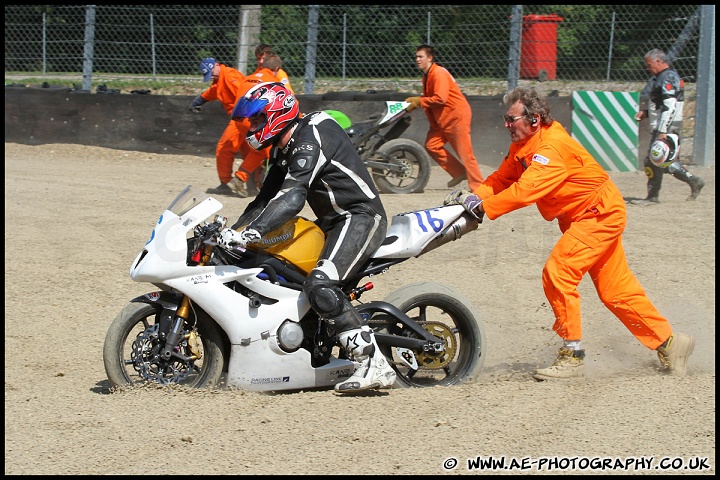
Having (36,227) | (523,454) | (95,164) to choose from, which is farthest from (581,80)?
(523,454)

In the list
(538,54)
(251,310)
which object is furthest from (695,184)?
(251,310)

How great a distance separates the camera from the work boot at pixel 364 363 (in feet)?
17.4

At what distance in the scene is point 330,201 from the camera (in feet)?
17.9

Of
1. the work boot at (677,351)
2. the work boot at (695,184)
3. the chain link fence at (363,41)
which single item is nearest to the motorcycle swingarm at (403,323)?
the work boot at (677,351)

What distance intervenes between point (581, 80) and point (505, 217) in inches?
212

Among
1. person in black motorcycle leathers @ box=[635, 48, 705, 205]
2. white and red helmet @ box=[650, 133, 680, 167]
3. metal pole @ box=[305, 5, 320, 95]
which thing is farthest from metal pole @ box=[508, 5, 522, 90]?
white and red helmet @ box=[650, 133, 680, 167]

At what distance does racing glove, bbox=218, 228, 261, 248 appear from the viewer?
499 cm

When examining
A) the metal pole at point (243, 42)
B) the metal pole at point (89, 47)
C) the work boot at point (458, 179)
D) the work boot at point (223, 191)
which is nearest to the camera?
the work boot at point (223, 191)

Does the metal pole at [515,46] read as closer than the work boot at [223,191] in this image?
No

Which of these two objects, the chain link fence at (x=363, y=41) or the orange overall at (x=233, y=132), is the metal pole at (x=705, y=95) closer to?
the chain link fence at (x=363, y=41)

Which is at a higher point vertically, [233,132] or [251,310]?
[233,132]

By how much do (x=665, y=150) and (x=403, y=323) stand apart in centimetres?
694

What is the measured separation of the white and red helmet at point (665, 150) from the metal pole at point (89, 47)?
30.5 ft

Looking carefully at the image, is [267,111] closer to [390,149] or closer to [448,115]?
[390,149]
